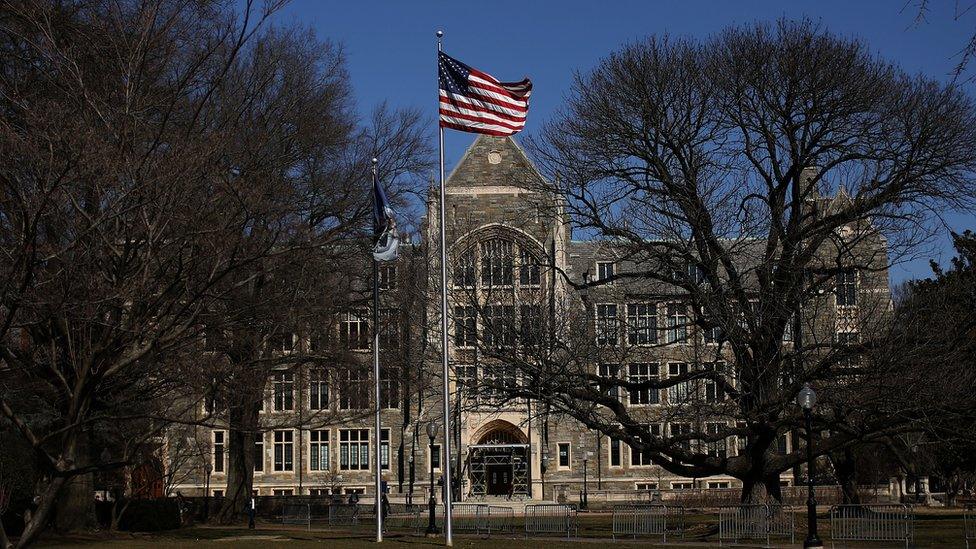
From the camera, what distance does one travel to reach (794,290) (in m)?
27.7

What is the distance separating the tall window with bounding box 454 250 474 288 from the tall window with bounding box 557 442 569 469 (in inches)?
1017

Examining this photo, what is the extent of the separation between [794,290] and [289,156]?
13420mm

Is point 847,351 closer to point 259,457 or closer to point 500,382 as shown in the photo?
point 500,382

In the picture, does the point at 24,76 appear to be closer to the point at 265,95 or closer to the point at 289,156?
the point at 289,156

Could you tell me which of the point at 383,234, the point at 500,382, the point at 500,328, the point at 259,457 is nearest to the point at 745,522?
the point at 500,382

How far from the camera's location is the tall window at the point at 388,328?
39.9m

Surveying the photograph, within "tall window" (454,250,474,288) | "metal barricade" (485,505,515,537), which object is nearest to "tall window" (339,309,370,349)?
"tall window" (454,250,474,288)

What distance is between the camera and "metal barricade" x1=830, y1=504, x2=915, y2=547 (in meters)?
25.3

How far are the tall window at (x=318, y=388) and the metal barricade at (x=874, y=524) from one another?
17.4 m

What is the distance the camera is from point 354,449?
61812 millimetres

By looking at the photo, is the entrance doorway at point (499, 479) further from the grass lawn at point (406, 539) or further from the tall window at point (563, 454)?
the grass lawn at point (406, 539)

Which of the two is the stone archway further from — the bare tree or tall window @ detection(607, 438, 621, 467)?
the bare tree

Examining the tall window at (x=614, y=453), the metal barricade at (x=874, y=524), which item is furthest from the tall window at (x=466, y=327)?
the tall window at (x=614, y=453)

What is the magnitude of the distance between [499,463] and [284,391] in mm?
21660
